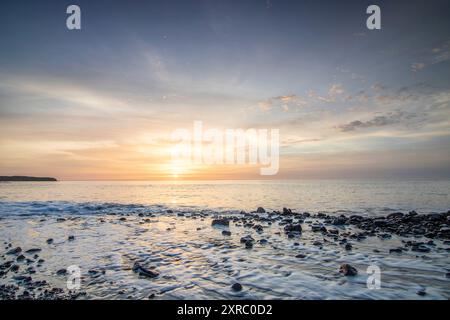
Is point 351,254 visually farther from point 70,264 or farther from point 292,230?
point 70,264

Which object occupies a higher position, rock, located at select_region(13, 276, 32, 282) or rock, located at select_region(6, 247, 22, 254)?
rock, located at select_region(13, 276, 32, 282)

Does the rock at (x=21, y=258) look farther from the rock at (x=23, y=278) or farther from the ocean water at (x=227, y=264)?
the rock at (x=23, y=278)

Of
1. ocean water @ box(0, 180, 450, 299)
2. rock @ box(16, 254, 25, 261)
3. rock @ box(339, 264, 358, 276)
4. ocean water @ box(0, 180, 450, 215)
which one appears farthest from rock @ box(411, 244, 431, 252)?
rock @ box(16, 254, 25, 261)

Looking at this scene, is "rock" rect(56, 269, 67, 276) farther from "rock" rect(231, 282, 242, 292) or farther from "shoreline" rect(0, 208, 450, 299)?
"rock" rect(231, 282, 242, 292)

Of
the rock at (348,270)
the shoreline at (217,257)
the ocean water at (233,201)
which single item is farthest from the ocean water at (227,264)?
the ocean water at (233,201)

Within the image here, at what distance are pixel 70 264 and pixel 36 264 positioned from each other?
1.26 meters

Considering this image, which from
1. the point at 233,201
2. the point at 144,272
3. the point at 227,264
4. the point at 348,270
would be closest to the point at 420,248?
the point at 348,270

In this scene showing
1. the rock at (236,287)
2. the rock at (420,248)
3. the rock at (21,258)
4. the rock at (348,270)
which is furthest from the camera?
the rock at (420,248)

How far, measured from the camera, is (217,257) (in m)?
11.8

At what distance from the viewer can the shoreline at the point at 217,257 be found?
Result: 26.9 ft

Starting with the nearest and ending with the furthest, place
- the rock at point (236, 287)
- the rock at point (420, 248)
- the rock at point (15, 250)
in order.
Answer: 1. the rock at point (236, 287)
2. the rock at point (15, 250)
3. the rock at point (420, 248)

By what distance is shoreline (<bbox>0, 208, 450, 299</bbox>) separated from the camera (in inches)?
A: 323
